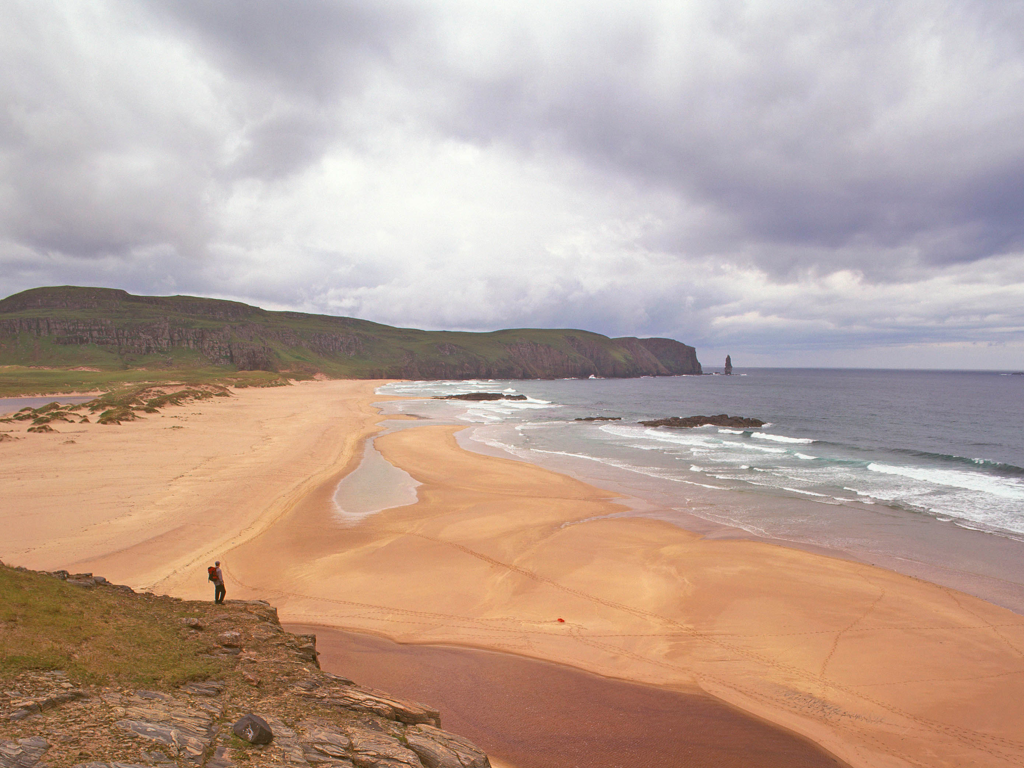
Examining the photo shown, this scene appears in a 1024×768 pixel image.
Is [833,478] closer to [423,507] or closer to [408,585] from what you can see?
[423,507]

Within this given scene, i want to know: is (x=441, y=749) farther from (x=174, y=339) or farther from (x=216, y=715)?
(x=174, y=339)

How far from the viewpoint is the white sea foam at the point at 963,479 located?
25781 millimetres

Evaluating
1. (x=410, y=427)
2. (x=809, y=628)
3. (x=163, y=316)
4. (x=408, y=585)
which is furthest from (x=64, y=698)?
(x=163, y=316)

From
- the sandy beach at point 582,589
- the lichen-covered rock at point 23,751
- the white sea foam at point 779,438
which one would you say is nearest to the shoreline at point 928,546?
the sandy beach at point 582,589

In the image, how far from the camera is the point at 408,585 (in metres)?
13.9

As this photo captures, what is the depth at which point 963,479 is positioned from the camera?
2853 centimetres

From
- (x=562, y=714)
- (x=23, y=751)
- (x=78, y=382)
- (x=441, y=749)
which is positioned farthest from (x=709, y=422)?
(x=78, y=382)

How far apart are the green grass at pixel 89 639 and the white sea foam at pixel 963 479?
33.8 metres

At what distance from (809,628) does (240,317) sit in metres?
199

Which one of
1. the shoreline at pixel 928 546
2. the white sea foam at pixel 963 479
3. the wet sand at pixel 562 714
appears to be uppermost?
the white sea foam at pixel 963 479

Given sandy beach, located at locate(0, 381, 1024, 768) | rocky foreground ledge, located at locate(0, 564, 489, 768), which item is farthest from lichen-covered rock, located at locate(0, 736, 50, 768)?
sandy beach, located at locate(0, 381, 1024, 768)

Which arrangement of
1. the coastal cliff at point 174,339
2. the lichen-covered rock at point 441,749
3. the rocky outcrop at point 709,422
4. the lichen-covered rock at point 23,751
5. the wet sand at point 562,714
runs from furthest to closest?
the coastal cliff at point 174,339, the rocky outcrop at point 709,422, the wet sand at point 562,714, the lichen-covered rock at point 441,749, the lichen-covered rock at point 23,751

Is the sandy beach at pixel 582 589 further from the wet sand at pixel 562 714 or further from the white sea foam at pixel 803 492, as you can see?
the white sea foam at pixel 803 492

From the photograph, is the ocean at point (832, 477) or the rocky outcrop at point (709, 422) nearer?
the ocean at point (832, 477)
